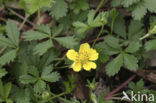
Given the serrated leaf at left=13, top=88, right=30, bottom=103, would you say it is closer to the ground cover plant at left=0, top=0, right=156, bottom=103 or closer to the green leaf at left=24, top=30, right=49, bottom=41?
the ground cover plant at left=0, top=0, right=156, bottom=103

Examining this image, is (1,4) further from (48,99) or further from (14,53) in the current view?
(48,99)

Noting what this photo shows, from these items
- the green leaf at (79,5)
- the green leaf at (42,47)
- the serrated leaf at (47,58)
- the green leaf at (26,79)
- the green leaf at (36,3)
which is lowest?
the green leaf at (26,79)

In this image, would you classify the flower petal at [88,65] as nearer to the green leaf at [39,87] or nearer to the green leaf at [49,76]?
the green leaf at [49,76]

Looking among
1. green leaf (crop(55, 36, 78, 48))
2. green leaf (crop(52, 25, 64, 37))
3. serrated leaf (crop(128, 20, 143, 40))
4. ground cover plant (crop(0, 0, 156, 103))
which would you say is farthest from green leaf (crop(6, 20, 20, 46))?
serrated leaf (crop(128, 20, 143, 40))

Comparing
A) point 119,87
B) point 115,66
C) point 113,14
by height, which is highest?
point 113,14

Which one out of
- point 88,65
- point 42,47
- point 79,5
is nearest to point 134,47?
point 88,65

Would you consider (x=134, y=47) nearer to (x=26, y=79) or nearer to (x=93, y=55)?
(x=93, y=55)

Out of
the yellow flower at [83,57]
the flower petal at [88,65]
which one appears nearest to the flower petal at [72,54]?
the yellow flower at [83,57]

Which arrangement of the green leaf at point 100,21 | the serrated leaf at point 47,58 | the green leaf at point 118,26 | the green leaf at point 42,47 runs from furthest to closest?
1. the green leaf at point 118,26
2. the serrated leaf at point 47,58
3. the green leaf at point 42,47
4. the green leaf at point 100,21
